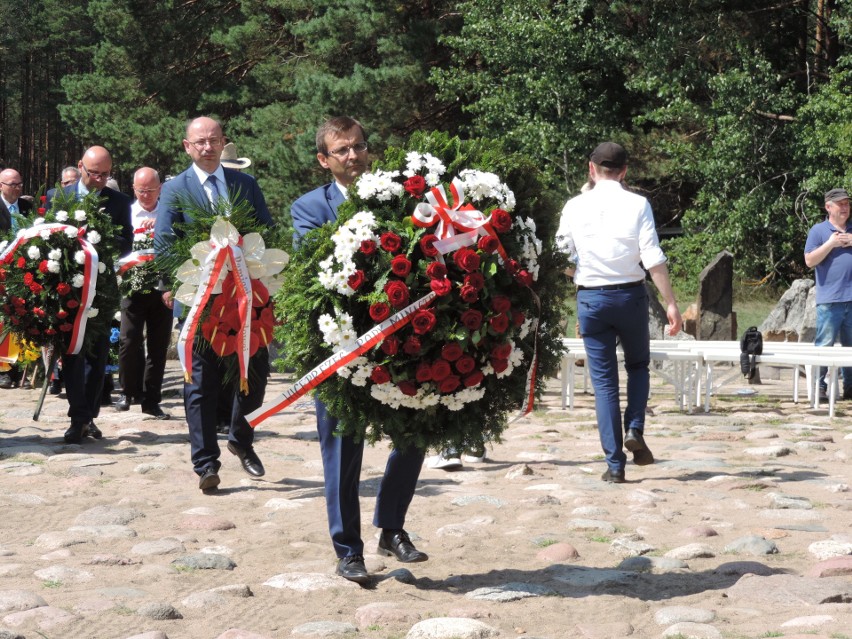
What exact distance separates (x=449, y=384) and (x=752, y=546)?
2.06 metres

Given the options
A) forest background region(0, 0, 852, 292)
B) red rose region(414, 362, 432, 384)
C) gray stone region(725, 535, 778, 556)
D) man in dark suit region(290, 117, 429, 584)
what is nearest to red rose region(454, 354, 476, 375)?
red rose region(414, 362, 432, 384)

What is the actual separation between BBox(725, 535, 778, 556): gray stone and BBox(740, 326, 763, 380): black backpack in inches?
228

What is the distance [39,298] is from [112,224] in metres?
0.89

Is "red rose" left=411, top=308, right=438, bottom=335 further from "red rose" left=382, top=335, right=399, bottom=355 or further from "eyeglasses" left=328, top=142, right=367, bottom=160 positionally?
"eyeglasses" left=328, top=142, right=367, bottom=160

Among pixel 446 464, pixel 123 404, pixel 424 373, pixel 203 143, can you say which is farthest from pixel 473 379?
pixel 123 404

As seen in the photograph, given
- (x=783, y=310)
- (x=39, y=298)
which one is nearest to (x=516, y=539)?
(x=39, y=298)

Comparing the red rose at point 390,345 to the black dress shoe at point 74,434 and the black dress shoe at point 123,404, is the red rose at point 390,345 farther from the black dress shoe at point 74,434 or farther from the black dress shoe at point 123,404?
the black dress shoe at point 123,404

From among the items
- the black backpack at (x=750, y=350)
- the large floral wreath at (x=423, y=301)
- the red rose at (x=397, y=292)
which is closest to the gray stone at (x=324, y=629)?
the large floral wreath at (x=423, y=301)

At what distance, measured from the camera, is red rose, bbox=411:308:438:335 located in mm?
4895

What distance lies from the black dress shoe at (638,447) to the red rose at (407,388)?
12.0 ft

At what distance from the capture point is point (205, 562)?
18.8ft

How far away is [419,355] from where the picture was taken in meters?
4.99

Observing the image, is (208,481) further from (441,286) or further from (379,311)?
(441,286)

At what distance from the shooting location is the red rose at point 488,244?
5010 mm
